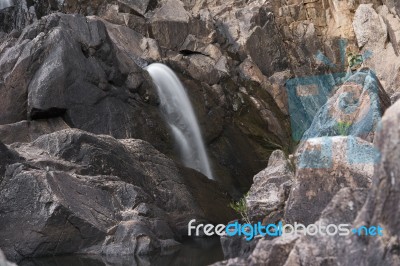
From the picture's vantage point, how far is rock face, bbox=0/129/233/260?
1745cm

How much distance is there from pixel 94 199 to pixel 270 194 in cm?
558

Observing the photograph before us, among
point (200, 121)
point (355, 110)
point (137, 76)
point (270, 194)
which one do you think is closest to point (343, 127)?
point (355, 110)

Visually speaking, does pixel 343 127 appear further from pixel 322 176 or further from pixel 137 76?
pixel 137 76

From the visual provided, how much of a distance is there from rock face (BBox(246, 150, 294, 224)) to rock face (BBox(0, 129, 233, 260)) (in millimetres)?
3193

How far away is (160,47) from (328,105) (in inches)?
714

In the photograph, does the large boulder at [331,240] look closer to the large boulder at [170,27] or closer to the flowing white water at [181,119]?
the flowing white water at [181,119]

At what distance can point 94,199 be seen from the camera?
62.5 ft

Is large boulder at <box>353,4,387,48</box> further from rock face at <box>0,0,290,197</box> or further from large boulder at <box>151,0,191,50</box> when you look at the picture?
large boulder at <box>151,0,191,50</box>

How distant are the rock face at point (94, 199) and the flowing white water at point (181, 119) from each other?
16.7 ft

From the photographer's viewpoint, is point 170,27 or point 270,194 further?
point 170,27

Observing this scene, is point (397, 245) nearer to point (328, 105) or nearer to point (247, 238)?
point (247, 238)

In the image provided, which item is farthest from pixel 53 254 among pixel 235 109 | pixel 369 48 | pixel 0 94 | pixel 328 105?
pixel 369 48

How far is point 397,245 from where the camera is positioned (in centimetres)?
707

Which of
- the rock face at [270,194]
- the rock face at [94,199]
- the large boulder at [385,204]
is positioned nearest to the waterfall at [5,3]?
the rock face at [94,199]
